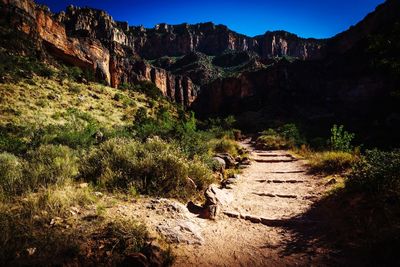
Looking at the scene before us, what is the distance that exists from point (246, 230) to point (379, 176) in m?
2.59

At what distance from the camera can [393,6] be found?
5209cm

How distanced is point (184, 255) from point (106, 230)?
1.11 metres

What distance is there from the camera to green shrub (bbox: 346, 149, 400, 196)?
3.72 metres

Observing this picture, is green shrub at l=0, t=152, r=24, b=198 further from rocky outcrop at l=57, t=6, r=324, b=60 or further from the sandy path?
rocky outcrop at l=57, t=6, r=324, b=60

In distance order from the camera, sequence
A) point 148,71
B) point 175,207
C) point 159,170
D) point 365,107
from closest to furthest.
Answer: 1. point 175,207
2. point 159,170
3. point 365,107
4. point 148,71

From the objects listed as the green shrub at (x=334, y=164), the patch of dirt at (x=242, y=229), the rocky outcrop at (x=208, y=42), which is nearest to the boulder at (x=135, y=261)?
the patch of dirt at (x=242, y=229)

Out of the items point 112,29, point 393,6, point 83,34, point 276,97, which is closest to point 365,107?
point 276,97

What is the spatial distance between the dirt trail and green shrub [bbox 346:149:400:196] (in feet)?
3.24

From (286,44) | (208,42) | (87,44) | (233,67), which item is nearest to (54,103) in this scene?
(87,44)

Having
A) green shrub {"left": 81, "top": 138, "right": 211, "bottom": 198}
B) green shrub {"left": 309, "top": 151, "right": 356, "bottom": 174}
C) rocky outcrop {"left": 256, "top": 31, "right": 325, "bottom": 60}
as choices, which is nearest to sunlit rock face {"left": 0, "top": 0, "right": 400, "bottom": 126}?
green shrub {"left": 309, "top": 151, "right": 356, "bottom": 174}

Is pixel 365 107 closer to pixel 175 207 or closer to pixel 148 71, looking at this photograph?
pixel 175 207

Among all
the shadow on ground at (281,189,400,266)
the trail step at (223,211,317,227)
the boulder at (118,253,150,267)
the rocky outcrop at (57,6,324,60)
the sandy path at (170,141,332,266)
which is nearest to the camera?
the boulder at (118,253,150,267)

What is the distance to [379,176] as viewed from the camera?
4094mm

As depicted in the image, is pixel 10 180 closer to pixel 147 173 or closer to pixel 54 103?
pixel 147 173
